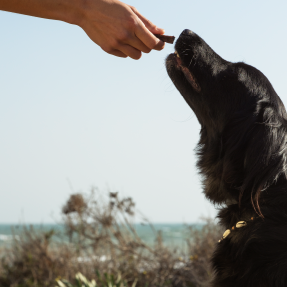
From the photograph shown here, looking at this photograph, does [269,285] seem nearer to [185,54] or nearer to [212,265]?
[212,265]

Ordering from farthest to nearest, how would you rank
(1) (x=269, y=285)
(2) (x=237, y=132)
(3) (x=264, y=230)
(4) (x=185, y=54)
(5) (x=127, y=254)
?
1. (5) (x=127, y=254)
2. (4) (x=185, y=54)
3. (2) (x=237, y=132)
4. (3) (x=264, y=230)
5. (1) (x=269, y=285)

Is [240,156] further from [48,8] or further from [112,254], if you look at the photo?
[112,254]

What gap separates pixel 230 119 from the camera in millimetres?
2277

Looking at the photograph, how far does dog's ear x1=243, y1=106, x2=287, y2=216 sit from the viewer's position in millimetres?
1914

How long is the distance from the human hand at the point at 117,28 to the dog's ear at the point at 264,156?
2.60 feet

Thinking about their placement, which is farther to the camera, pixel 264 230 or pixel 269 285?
pixel 264 230

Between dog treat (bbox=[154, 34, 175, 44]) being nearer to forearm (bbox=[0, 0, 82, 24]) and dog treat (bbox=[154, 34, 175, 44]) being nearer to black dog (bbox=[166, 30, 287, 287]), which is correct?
black dog (bbox=[166, 30, 287, 287])

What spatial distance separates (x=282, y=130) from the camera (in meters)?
2.06

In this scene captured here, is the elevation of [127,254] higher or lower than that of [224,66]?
lower

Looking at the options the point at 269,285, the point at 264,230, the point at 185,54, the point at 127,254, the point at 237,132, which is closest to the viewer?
the point at 269,285

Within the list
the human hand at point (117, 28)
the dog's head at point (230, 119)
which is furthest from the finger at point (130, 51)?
the dog's head at point (230, 119)

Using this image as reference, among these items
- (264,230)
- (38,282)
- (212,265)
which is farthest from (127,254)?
(264,230)

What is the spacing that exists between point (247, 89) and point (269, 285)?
3.89 feet

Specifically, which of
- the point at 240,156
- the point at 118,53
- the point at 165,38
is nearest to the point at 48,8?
the point at 118,53
